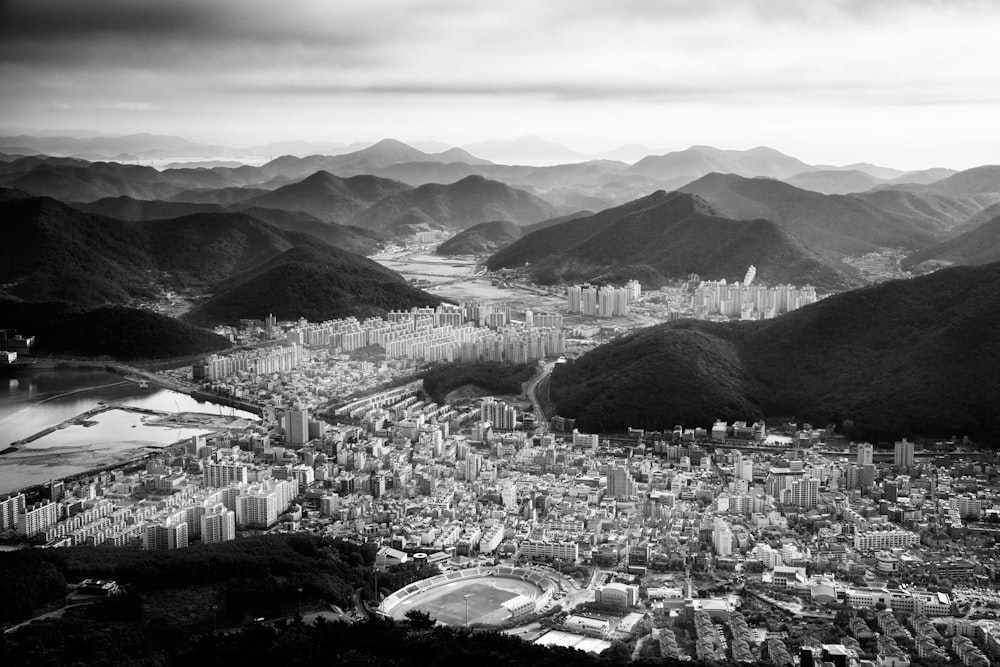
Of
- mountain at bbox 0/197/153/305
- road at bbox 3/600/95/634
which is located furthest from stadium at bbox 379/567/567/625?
mountain at bbox 0/197/153/305

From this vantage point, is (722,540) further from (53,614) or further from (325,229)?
(325,229)

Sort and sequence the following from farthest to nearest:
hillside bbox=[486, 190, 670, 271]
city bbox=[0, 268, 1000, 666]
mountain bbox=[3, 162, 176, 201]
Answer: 1. mountain bbox=[3, 162, 176, 201]
2. hillside bbox=[486, 190, 670, 271]
3. city bbox=[0, 268, 1000, 666]

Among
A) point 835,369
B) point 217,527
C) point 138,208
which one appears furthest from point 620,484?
point 138,208

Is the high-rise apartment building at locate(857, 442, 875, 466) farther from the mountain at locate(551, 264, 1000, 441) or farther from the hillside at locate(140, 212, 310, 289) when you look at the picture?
the hillside at locate(140, 212, 310, 289)

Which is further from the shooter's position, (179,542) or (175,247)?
(175,247)

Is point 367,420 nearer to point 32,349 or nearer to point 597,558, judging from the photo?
point 597,558

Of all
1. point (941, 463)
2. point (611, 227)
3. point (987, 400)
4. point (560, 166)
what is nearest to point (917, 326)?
point (987, 400)
